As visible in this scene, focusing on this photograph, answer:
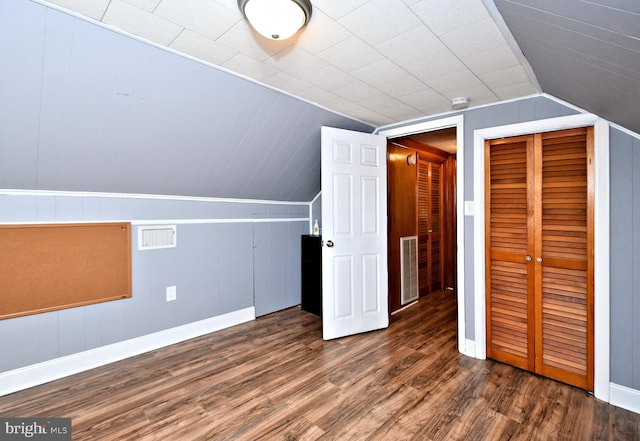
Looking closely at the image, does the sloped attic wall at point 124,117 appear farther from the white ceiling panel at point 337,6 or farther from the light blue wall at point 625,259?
the light blue wall at point 625,259

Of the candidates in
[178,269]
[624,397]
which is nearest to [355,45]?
[178,269]

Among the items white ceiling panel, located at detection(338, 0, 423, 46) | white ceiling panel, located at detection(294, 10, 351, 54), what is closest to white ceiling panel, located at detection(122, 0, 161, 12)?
white ceiling panel, located at detection(294, 10, 351, 54)

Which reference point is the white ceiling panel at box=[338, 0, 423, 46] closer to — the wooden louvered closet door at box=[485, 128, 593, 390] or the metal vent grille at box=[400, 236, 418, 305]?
the wooden louvered closet door at box=[485, 128, 593, 390]

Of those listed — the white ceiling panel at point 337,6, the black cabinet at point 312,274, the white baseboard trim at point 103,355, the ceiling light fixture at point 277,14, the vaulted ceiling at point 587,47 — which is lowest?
the white baseboard trim at point 103,355

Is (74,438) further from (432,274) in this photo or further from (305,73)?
(432,274)

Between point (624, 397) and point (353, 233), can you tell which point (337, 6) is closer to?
point (353, 233)

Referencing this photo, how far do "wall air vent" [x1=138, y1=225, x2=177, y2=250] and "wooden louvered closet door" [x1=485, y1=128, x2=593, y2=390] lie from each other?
9.47 ft

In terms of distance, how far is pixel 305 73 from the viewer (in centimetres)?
205

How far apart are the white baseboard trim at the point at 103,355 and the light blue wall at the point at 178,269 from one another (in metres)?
0.05

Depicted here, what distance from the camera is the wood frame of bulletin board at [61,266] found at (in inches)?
83.4

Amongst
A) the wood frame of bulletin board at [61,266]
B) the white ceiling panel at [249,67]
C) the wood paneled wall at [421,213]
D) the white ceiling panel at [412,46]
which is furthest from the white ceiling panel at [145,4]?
the wood paneled wall at [421,213]

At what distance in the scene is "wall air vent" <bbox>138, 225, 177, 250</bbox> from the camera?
8.91 feet

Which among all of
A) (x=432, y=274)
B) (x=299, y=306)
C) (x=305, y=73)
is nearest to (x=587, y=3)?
(x=305, y=73)

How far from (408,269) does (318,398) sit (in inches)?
90.5
